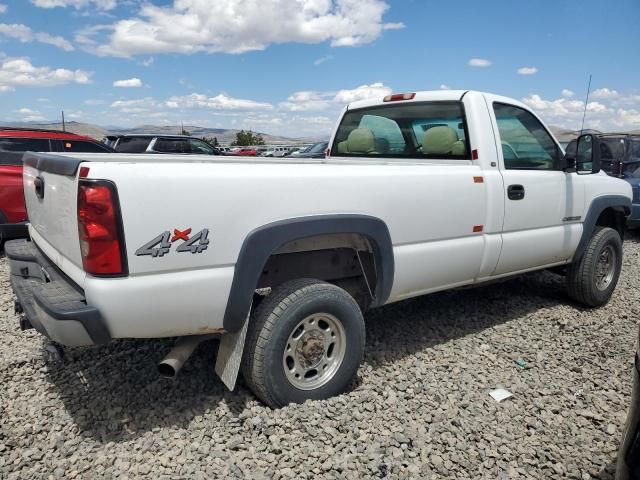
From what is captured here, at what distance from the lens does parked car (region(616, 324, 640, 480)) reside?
1.77 metres

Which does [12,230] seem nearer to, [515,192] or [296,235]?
[296,235]

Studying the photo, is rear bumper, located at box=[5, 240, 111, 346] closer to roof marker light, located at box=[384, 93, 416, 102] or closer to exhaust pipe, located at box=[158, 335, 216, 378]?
exhaust pipe, located at box=[158, 335, 216, 378]

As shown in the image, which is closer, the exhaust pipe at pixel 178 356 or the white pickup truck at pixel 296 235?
the white pickup truck at pixel 296 235

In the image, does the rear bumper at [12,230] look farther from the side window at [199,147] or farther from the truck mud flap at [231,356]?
the side window at [199,147]

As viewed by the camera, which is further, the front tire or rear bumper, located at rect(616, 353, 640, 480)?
the front tire

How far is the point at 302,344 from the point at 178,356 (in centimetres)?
70

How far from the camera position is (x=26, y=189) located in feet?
11.0

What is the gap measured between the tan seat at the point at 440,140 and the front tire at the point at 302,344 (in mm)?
1618

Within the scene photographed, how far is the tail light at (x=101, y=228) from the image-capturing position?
2164 millimetres

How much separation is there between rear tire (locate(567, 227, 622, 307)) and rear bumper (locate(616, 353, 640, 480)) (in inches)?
124

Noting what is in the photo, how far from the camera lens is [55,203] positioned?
262 cm

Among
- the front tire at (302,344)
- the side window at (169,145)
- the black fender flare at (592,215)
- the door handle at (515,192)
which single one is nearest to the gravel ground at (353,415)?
the front tire at (302,344)

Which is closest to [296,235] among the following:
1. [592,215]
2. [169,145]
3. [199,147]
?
[592,215]

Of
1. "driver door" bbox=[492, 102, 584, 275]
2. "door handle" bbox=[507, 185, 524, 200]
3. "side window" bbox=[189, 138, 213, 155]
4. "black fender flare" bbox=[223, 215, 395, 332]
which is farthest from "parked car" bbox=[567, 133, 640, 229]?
"side window" bbox=[189, 138, 213, 155]
